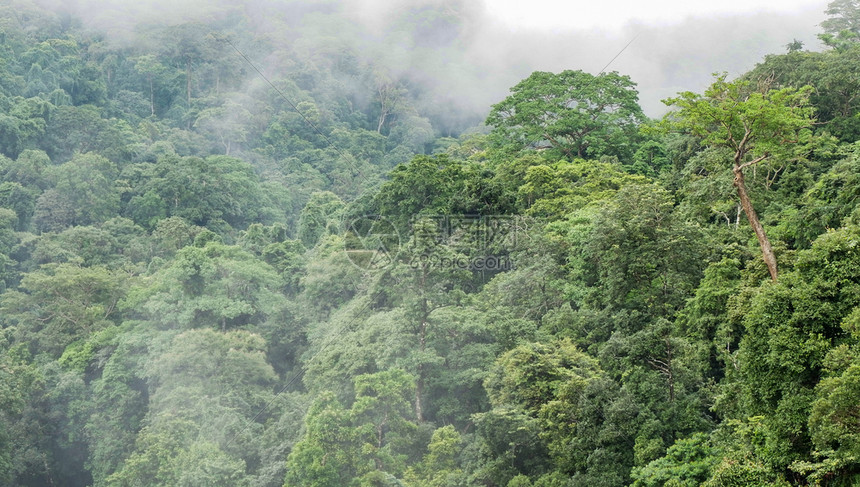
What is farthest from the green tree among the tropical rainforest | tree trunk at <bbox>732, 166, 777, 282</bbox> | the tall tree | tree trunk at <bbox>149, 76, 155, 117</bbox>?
tree trunk at <bbox>149, 76, 155, 117</bbox>

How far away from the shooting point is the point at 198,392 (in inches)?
950

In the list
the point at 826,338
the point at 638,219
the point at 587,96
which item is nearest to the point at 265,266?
the point at 587,96

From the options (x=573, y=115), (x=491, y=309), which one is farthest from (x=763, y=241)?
(x=573, y=115)

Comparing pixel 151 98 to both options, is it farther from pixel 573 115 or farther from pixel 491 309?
pixel 491 309

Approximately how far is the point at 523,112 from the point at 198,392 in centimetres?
1705

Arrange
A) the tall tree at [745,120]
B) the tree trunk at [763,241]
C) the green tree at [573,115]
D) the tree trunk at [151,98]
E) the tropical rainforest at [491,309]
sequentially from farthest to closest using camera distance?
the tree trunk at [151,98]
the green tree at [573,115]
the tall tree at [745,120]
the tree trunk at [763,241]
the tropical rainforest at [491,309]

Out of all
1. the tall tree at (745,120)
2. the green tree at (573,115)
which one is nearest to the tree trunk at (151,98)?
the green tree at (573,115)

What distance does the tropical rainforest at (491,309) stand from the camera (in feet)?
36.4

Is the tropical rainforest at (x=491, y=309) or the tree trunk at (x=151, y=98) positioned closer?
the tropical rainforest at (x=491, y=309)

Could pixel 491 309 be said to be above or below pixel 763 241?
below

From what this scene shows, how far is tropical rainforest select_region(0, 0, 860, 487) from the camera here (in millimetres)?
11109

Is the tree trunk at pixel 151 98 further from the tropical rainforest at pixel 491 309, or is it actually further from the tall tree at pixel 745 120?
the tall tree at pixel 745 120

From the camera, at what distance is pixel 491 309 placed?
19.4 meters

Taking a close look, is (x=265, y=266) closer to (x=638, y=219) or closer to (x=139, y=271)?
(x=139, y=271)
